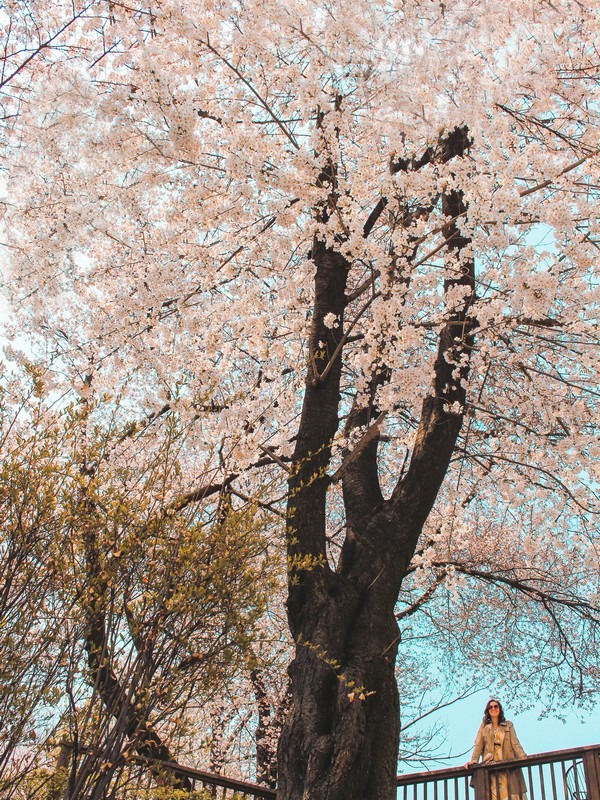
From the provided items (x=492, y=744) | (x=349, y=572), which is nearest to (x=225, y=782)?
(x=349, y=572)

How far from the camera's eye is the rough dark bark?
169 inches

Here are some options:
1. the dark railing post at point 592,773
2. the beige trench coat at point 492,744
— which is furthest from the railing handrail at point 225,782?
the dark railing post at point 592,773

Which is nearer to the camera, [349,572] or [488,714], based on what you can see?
[349,572]

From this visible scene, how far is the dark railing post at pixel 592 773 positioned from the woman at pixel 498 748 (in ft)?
1.65

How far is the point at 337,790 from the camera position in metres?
4.08

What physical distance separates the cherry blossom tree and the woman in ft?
4.67

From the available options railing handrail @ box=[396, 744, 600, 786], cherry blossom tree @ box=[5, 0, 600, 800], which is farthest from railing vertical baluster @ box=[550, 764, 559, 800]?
cherry blossom tree @ box=[5, 0, 600, 800]

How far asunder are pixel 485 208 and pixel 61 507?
3.37 meters

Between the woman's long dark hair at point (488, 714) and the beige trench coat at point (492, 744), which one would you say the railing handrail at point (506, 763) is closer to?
the beige trench coat at point (492, 744)

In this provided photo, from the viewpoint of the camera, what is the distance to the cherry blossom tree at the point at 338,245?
190 inches

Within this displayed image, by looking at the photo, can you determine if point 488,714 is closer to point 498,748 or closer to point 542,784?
point 498,748

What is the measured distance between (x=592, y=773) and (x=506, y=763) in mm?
695

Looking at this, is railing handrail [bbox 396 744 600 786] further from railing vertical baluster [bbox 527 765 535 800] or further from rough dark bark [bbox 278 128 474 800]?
rough dark bark [bbox 278 128 474 800]

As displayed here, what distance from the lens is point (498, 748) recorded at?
672cm
